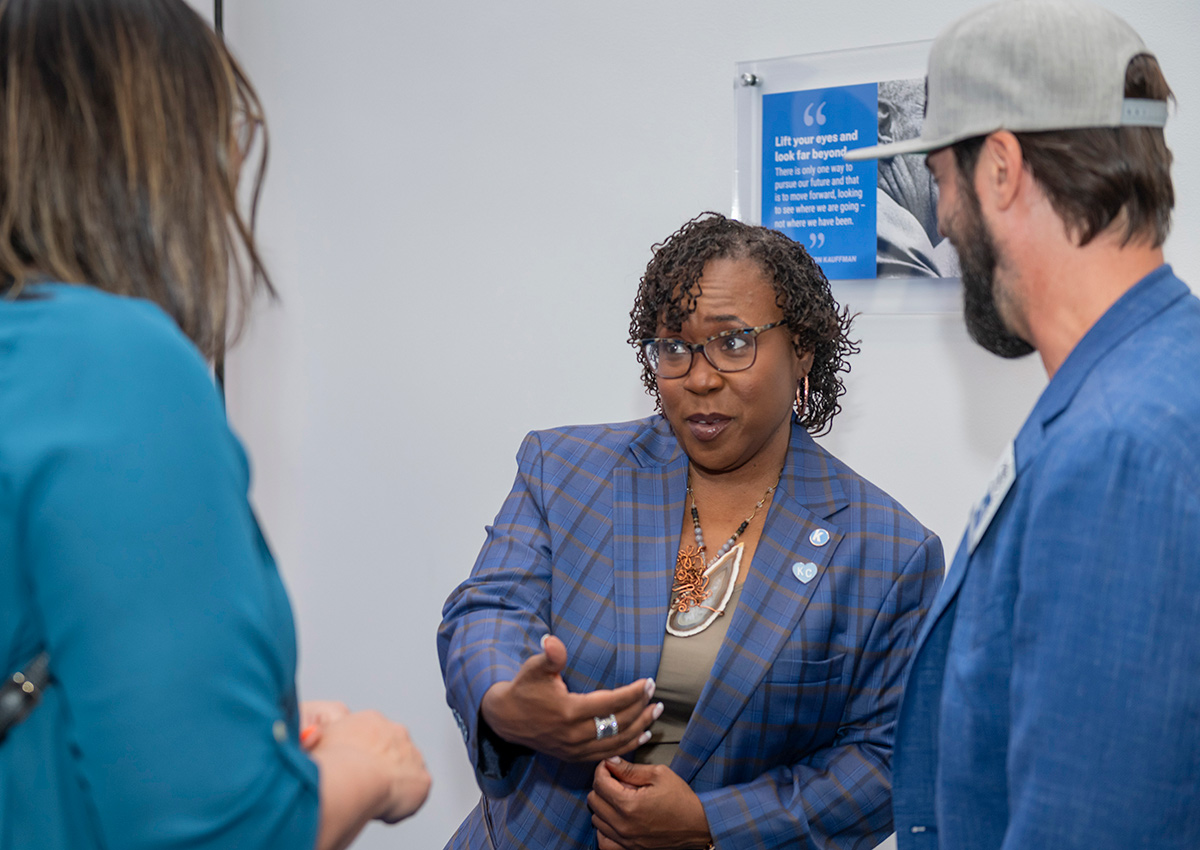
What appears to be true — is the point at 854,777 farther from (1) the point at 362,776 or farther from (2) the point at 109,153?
(2) the point at 109,153

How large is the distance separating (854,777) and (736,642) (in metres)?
0.29

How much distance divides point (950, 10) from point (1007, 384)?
30.3 inches

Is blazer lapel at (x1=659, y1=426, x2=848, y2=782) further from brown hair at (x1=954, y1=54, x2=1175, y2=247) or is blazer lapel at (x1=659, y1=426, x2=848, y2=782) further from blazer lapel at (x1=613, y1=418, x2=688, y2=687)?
brown hair at (x1=954, y1=54, x2=1175, y2=247)

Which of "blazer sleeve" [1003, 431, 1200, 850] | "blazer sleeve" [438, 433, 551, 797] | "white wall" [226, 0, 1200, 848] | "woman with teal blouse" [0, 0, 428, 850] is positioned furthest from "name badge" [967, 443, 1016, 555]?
"white wall" [226, 0, 1200, 848]

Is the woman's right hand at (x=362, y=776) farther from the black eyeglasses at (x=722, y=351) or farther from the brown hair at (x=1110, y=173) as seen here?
the black eyeglasses at (x=722, y=351)

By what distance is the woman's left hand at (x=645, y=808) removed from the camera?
161 centimetres

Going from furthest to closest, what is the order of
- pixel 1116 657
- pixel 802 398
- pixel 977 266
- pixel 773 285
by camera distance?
1. pixel 802 398
2. pixel 773 285
3. pixel 977 266
4. pixel 1116 657

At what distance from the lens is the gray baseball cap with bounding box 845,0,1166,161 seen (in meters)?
1.10

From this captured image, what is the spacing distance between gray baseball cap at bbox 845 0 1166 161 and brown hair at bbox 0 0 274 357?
2.59ft

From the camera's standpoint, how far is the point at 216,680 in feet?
2.32

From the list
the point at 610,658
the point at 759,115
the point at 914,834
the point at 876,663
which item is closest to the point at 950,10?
the point at 759,115

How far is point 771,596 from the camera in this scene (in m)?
1.73

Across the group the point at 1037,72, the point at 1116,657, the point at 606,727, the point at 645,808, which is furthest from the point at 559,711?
the point at 1037,72

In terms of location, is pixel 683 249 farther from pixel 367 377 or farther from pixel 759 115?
pixel 367 377
